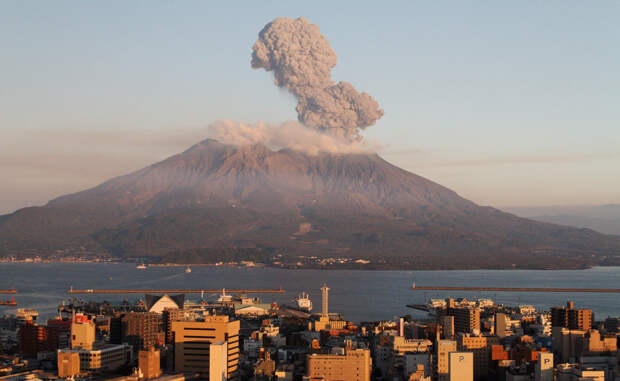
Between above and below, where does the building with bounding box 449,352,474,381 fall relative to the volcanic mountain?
below

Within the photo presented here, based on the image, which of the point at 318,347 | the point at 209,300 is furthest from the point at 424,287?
the point at 318,347

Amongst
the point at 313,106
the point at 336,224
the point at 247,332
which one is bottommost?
the point at 247,332

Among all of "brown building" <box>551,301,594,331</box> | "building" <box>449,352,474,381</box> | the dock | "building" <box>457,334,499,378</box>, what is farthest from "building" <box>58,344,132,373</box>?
the dock

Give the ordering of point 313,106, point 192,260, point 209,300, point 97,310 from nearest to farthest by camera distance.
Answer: point 97,310 < point 209,300 < point 313,106 < point 192,260

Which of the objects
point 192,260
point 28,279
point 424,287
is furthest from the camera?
point 192,260

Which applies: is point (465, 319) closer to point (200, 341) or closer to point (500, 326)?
point (500, 326)

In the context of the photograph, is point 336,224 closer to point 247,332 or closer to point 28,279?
point 28,279

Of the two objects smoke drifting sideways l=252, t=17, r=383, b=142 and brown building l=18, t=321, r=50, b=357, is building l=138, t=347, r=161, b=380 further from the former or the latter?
smoke drifting sideways l=252, t=17, r=383, b=142

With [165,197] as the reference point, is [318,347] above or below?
below

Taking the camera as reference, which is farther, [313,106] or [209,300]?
[313,106]
